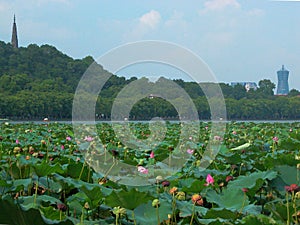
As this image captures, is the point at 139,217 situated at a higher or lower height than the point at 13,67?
lower

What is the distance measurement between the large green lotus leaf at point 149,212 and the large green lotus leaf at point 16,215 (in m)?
0.51

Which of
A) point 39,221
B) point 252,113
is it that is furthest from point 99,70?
point 252,113

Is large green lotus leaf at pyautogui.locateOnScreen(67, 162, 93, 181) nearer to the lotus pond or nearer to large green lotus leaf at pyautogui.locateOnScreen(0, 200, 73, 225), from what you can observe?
the lotus pond

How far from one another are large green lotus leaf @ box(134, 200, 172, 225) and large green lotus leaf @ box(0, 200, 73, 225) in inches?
20.2

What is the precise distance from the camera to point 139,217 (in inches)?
46.3

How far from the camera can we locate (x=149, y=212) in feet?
3.90

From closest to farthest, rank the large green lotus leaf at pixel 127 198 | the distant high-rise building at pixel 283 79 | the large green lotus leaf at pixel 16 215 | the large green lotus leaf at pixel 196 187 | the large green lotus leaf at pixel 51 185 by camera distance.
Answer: the large green lotus leaf at pixel 16 215 → the large green lotus leaf at pixel 127 198 → the large green lotus leaf at pixel 196 187 → the large green lotus leaf at pixel 51 185 → the distant high-rise building at pixel 283 79

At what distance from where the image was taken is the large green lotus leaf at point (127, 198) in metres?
1.09

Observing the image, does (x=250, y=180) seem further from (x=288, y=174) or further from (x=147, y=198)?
(x=147, y=198)

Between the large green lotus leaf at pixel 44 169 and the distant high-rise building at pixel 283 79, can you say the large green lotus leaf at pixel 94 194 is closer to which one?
the large green lotus leaf at pixel 44 169

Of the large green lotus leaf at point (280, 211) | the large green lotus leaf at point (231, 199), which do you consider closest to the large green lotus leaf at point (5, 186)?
the large green lotus leaf at point (231, 199)

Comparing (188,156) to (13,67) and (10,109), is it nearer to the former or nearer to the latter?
(10,109)

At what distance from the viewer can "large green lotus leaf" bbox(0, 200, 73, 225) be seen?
62 cm

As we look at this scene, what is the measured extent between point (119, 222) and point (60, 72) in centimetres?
2984
